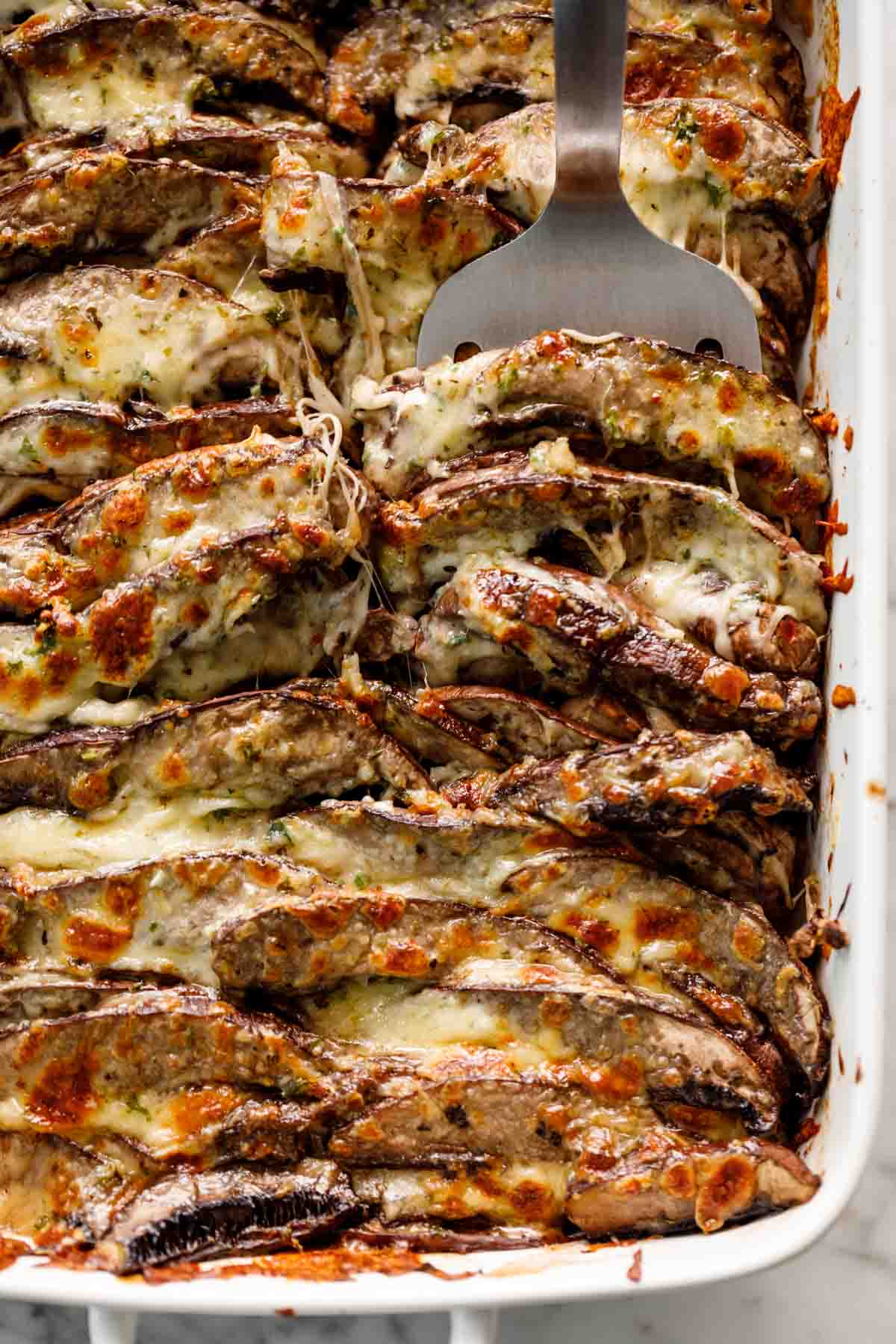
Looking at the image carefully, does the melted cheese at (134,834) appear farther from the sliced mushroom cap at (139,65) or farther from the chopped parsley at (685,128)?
the chopped parsley at (685,128)

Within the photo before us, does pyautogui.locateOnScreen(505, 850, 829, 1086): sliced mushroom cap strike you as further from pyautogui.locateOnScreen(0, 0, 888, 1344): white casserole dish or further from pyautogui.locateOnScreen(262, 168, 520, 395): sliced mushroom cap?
pyautogui.locateOnScreen(262, 168, 520, 395): sliced mushroom cap

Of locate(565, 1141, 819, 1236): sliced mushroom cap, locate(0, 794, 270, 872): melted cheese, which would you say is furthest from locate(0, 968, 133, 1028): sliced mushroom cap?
locate(565, 1141, 819, 1236): sliced mushroom cap

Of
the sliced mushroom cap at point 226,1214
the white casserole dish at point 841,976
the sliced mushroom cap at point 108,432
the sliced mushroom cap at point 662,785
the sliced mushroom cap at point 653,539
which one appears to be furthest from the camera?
the sliced mushroom cap at point 108,432

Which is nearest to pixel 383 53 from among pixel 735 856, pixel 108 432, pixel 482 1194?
pixel 108 432

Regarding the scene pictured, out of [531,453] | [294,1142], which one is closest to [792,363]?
[531,453]

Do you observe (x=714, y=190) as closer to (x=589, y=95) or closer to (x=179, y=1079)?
(x=589, y=95)

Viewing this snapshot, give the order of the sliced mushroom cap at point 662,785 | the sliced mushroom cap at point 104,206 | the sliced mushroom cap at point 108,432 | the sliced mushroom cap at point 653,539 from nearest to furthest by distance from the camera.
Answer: the sliced mushroom cap at point 662,785 → the sliced mushroom cap at point 653,539 → the sliced mushroom cap at point 108,432 → the sliced mushroom cap at point 104,206

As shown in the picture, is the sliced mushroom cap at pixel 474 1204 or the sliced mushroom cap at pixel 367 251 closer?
the sliced mushroom cap at pixel 474 1204

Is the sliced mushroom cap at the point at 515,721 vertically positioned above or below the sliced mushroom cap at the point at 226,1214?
above

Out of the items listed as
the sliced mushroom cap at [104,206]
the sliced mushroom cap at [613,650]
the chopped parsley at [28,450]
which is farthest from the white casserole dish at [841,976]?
the chopped parsley at [28,450]

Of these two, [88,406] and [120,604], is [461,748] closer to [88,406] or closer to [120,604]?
[120,604]
